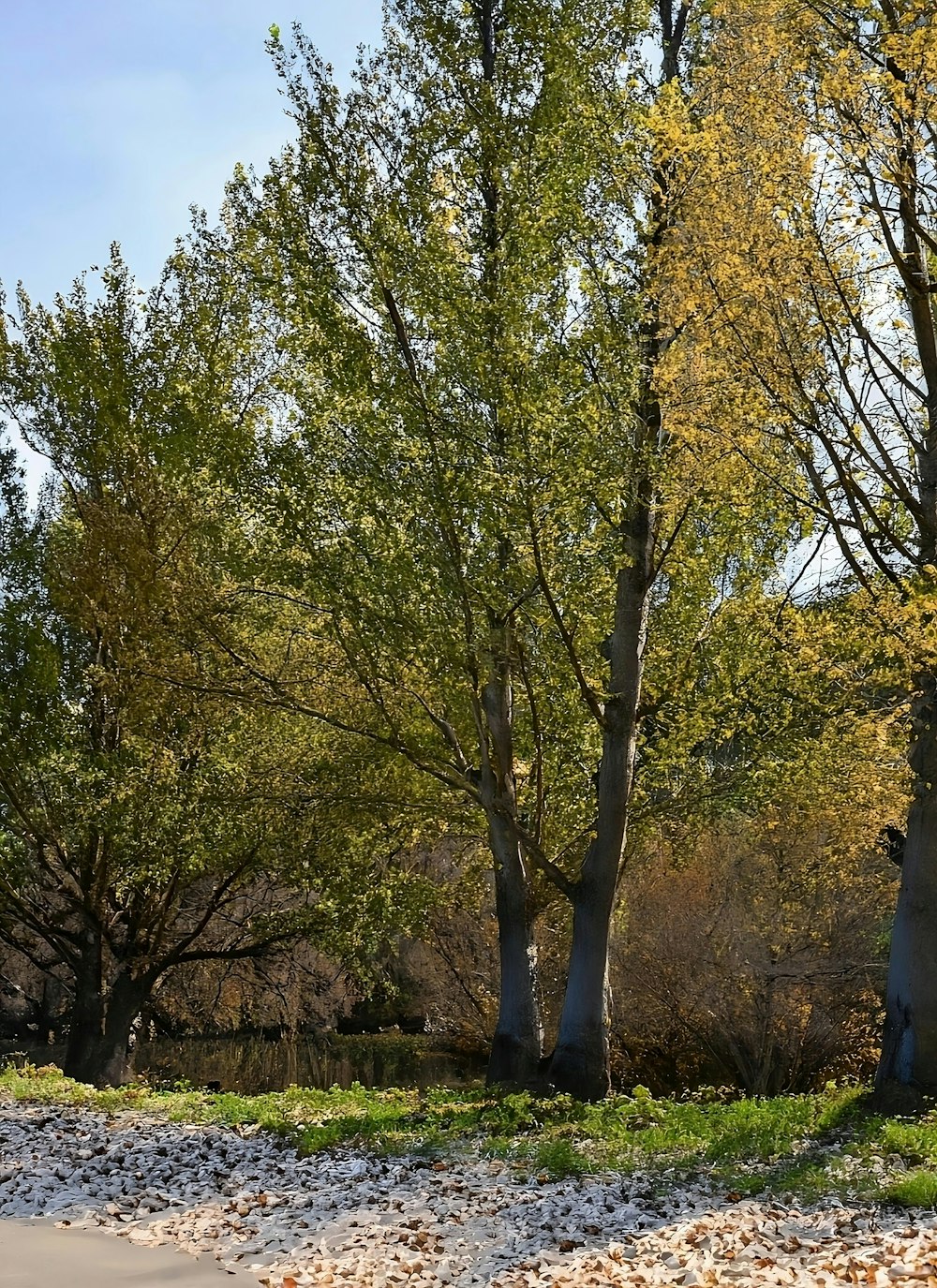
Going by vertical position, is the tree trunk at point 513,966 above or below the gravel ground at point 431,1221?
above

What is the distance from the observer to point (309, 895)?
1570cm

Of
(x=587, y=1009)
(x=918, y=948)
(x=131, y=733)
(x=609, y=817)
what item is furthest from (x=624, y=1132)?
(x=131, y=733)

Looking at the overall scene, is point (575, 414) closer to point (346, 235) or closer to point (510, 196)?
point (510, 196)

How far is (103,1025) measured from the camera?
14.3 m

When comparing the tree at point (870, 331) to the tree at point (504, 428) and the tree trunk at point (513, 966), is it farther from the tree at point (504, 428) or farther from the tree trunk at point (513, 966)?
the tree trunk at point (513, 966)

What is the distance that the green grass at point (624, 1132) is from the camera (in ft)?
20.7

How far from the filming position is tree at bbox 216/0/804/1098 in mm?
8898

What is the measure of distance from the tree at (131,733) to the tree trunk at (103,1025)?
2 cm

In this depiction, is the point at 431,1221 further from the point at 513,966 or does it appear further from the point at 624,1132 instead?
the point at 513,966

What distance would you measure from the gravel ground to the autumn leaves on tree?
3081 millimetres

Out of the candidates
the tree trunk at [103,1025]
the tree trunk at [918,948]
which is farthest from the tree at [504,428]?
the tree trunk at [103,1025]

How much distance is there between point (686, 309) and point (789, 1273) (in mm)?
5749

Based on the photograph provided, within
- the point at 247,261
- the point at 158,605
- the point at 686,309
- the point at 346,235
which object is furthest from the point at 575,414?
the point at 158,605

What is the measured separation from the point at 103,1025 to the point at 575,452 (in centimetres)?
1004
